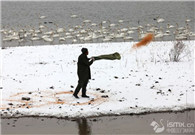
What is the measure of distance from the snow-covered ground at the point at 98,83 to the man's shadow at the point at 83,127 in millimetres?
454

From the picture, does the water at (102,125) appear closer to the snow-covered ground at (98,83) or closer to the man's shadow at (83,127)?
the man's shadow at (83,127)

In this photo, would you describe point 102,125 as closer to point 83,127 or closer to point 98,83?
point 83,127

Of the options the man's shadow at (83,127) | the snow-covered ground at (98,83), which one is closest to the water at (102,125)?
the man's shadow at (83,127)

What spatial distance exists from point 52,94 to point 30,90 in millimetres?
996

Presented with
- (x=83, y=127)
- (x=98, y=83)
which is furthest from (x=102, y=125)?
(x=98, y=83)

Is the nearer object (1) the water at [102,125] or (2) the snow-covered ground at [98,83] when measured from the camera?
(1) the water at [102,125]

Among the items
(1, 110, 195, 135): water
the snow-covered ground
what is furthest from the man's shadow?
the snow-covered ground

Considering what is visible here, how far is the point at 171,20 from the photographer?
42469 mm

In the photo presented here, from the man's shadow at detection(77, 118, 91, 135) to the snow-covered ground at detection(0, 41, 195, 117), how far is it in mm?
454

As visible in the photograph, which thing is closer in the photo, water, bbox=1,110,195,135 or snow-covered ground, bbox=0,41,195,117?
water, bbox=1,110,195,135

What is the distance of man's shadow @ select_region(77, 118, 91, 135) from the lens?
917cm

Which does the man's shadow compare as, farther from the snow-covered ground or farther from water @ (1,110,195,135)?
the snow-covered ground

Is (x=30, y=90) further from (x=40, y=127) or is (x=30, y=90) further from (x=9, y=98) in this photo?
(x=40, y=127)

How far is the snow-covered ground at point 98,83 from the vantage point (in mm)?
10953
